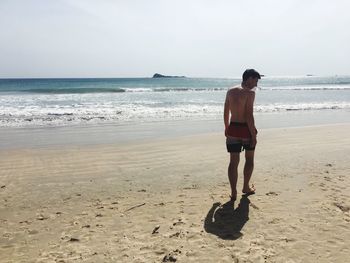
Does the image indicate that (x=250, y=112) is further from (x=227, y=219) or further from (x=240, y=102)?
(x=227, y=219)

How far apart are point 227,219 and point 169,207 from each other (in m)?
0.83

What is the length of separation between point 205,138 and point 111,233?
6544 millimetres

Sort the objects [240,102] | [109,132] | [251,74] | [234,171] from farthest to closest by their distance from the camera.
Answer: [109,132]
[234,171]
[240,102]
[251,74]

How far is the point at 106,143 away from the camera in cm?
1002

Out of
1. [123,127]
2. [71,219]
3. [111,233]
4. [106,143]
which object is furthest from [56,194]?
[123,127]

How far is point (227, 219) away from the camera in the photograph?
15.3 feet

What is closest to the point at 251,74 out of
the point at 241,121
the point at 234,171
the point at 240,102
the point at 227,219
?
the point at 240,102

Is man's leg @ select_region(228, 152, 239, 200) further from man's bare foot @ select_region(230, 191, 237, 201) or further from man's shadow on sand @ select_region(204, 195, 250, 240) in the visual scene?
man's shadow on sand @ select_region(204, 195, 250, 240)

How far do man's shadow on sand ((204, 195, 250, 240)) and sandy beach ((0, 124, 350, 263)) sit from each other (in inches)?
0.5

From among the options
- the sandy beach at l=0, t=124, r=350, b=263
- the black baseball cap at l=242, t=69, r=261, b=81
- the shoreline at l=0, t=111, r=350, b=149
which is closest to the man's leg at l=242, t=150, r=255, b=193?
the sandy beach at l=0, t=124, r=350, b=263

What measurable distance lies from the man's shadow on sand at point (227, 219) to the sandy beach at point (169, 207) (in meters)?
0.01

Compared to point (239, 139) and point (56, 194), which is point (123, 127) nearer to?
point (56, 194)

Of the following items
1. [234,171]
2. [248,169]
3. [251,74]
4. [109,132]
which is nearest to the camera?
[251,74]

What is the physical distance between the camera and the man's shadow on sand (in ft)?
14.0
